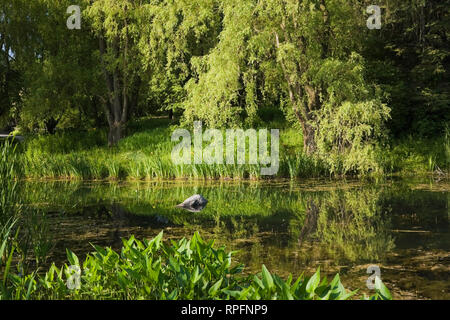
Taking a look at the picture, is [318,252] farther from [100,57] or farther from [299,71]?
[100,57]

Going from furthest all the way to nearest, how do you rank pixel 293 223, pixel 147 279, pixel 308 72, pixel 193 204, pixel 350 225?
1. pixel 308 72
2. pixel 193 204
3. pixel 293 223
4. pixel 350 225
5. pixel 147 279

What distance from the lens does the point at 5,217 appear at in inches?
212

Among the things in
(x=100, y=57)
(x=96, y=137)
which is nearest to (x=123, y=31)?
(x=100, y=57)

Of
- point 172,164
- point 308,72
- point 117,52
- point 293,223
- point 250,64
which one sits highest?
point 117,52

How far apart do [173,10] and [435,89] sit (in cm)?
924

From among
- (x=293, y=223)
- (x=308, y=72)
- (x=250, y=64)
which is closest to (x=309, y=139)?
(x=308, y=72)

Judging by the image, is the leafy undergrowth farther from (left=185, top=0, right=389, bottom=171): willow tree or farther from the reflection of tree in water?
(left=185, top=0, right=389, bottom=171): willow tree

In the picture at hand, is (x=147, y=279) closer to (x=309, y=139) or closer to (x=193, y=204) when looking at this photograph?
(x=193, y=204)

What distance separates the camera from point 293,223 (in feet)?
25.4

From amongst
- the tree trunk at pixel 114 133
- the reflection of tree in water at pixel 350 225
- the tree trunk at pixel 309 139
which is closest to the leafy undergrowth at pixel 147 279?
the reflection of tree in water at pixel 350 225

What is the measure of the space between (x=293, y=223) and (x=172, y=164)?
6974 mm

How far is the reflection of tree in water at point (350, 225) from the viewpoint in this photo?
6064mm

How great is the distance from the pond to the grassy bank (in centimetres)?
87

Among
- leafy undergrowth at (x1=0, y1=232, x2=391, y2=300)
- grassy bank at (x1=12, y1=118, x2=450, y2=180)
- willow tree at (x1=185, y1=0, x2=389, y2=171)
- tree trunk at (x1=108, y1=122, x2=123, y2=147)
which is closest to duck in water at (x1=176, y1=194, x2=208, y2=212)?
grassy bank at (x1=12, y1=118, x2=450, y2=180)
